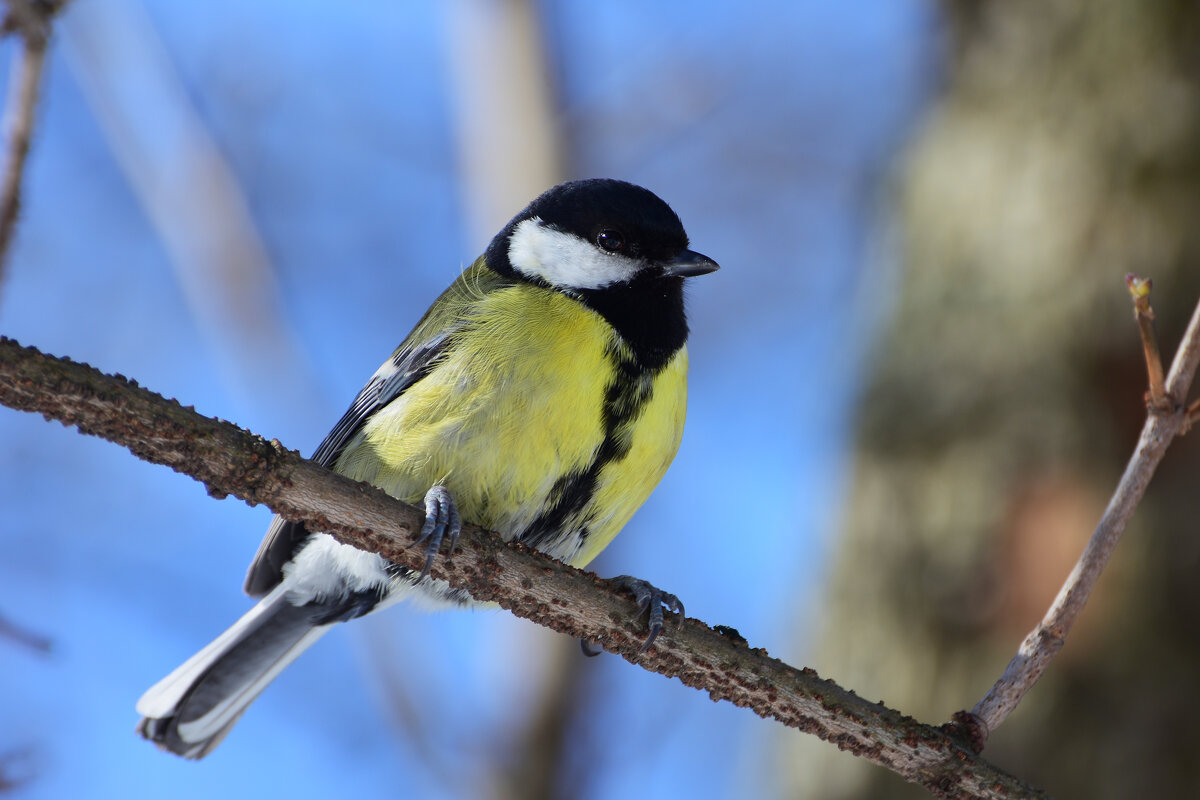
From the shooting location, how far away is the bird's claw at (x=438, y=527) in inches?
82.7

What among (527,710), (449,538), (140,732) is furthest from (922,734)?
(527,710)

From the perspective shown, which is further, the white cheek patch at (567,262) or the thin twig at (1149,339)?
the white cheek patch at (567,262)

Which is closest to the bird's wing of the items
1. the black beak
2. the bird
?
the bird

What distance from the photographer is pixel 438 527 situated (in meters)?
2.15

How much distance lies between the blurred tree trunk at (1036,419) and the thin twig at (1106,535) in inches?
62.7

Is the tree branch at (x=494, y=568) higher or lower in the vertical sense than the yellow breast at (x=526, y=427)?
lower

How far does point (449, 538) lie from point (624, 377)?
730 millimetres

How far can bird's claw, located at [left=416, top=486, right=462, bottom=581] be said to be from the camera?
210 cm

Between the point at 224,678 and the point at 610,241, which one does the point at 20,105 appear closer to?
the point at 610,241

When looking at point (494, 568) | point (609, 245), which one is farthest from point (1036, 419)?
point (494, 568)

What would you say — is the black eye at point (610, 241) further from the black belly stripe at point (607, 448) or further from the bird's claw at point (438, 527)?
the bird's claw at point (438, 527)

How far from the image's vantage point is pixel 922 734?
1.96m

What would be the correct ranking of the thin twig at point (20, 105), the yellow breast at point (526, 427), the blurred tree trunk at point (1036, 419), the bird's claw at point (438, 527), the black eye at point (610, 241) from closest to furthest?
the thin twig at point (20, 105), the bird's claw at point (438, 527), the yellow breast at point (526, 427), the black eye at point (610, 241), the blurred tree trunk at point (1036, 419)

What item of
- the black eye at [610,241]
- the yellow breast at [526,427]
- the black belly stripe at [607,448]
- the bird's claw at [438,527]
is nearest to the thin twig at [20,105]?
the bird's claw at [438,527]
